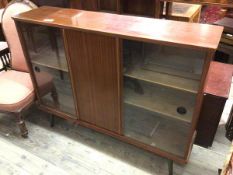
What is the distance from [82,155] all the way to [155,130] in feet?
1.92

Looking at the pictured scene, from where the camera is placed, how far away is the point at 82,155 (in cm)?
166

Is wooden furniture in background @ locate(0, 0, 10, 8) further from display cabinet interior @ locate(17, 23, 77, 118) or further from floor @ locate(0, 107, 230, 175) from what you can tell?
floor @ locate(0, 107, 230, 175)

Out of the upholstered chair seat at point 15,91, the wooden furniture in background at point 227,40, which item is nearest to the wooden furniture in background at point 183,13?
the wooden furniture in background at point 227,40

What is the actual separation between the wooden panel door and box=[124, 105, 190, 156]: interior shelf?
0.32 ft

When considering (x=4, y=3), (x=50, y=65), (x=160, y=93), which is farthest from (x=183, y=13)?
(x=4, y=3)

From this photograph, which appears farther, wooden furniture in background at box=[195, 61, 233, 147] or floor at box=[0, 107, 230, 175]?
floor at box=[0, 107, 230, 175]

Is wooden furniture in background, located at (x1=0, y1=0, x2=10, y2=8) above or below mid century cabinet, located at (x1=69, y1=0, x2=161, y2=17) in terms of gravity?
below

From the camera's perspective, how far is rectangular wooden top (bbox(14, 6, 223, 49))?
1027mm

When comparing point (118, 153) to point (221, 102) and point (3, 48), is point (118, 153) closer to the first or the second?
point (221, 102)

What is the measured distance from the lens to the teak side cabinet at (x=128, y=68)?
115 centimetres

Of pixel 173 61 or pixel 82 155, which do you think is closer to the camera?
pixel 173 61

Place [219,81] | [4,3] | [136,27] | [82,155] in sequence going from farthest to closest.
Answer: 1. [4,3]
2. [82,155]
3. [219,81]
4. [136,27]

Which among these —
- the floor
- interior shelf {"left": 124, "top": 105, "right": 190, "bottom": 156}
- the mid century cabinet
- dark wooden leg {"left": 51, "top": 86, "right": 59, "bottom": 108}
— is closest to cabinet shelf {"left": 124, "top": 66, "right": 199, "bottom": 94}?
interior shelf {"left": 124, "top": 105, "right": 190, "bottom": 156}

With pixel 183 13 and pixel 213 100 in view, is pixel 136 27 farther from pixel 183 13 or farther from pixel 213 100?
pixel 183 13
